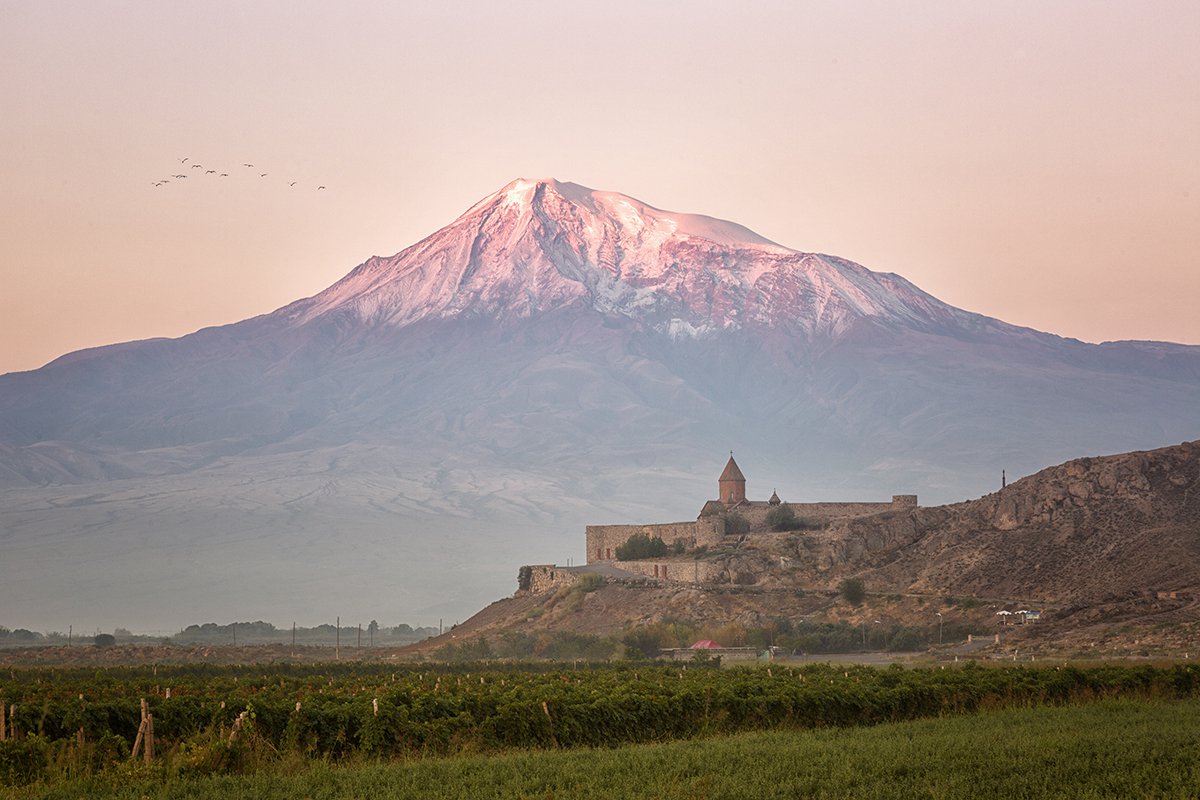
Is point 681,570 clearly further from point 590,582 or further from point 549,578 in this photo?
point 549,578

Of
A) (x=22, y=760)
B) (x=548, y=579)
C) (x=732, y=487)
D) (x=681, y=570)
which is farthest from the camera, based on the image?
(x=732, y=487)

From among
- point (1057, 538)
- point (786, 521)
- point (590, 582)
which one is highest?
point (786, 521)

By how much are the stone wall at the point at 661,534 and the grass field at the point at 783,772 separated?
67165mm

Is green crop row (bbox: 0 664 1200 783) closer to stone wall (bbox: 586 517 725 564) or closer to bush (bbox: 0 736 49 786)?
bush (bbox: 0 736 49 786)

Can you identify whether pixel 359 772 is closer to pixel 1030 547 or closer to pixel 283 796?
pixel 283 796

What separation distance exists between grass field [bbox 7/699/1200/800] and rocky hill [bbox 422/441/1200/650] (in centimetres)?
3788

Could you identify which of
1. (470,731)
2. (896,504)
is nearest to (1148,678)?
(470,731)

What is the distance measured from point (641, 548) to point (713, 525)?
17.0 ft

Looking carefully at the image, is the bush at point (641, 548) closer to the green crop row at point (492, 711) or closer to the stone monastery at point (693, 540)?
the stone monastery at point (693, 540)

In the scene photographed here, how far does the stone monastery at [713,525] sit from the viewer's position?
9456 cm

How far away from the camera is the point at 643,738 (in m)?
28.6

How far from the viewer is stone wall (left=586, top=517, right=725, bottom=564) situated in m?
94.4

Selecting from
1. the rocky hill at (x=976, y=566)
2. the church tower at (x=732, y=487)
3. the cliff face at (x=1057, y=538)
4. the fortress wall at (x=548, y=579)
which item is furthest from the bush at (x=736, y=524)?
the fortress wall at (x=548, y=579)

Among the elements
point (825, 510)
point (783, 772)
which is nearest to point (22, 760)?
point (783, 772)
